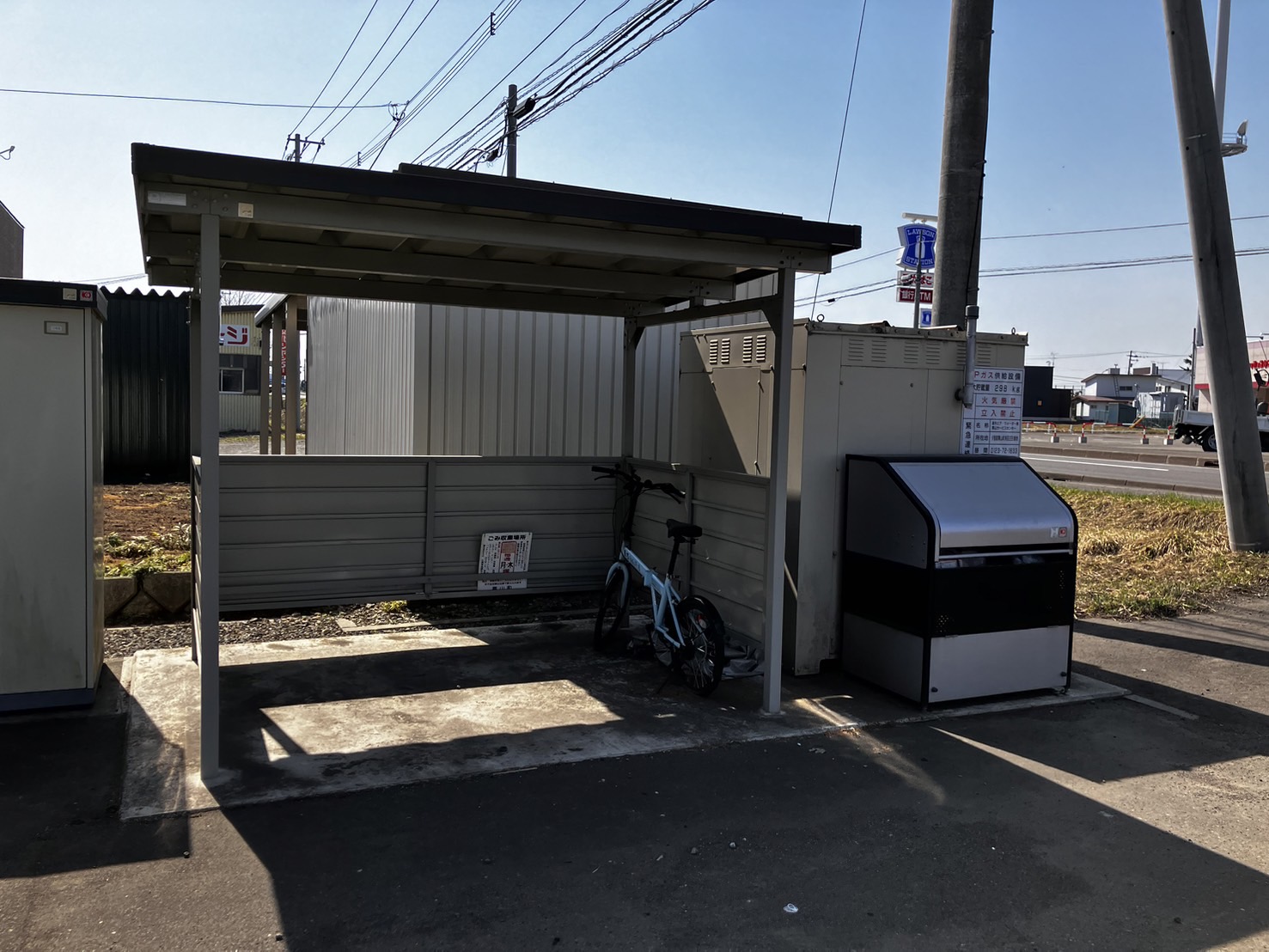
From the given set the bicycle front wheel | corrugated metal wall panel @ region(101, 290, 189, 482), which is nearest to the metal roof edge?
the bicycle front wheel

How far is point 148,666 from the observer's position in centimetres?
568

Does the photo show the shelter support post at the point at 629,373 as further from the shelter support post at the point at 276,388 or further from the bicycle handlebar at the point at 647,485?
the shelter support post at the point at 276,388

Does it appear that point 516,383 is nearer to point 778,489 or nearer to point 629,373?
point 629,373

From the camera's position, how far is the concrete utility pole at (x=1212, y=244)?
861 centimetres

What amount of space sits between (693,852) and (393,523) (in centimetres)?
385

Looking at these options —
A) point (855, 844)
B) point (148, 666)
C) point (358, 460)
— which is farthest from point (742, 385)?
point (148, 666)

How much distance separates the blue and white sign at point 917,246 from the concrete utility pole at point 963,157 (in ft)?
10.6

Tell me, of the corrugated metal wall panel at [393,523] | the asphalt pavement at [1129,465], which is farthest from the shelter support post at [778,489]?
the asphalt pavement at [1129,465]

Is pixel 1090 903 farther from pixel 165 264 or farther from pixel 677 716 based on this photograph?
pixel 165 264

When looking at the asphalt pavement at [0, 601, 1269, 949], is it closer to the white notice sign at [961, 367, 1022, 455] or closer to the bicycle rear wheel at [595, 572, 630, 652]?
the bicycle rear wheel at [595, 572, 630, 652]

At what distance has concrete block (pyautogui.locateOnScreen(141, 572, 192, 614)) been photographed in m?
6.71

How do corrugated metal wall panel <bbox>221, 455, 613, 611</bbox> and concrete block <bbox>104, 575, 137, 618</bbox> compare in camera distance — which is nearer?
corrugated metal wall panel <bbox>221, 455, 613, 611</bbox>

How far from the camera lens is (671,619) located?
572cm

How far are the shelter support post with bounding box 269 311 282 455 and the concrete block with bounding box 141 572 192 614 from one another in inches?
227
